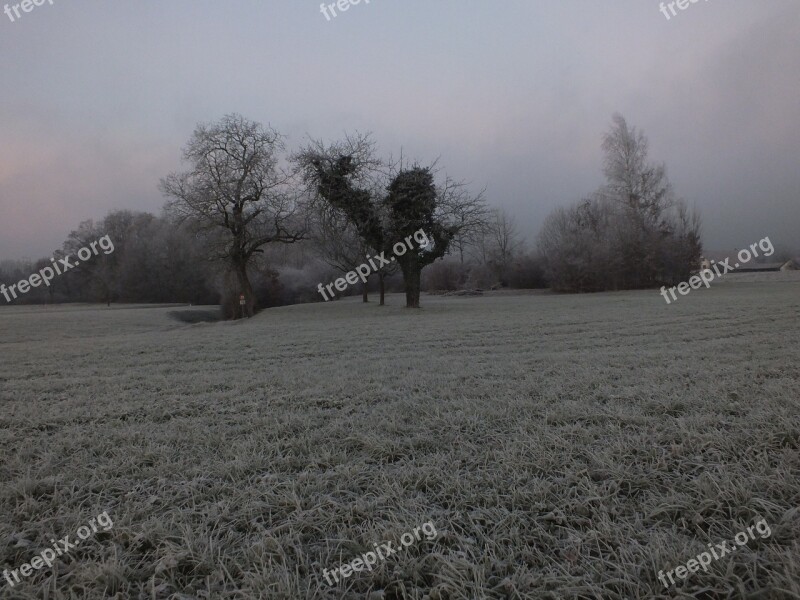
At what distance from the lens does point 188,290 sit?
3816 centimetres

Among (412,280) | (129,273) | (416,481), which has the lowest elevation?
(416,481)

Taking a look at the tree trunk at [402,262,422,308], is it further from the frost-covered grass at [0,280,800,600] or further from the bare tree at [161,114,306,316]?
the frost-covered grass at [0,280,800,600]

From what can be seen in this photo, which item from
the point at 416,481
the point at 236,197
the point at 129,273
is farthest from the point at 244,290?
the point at 129,273

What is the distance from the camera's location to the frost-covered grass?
5.06ft

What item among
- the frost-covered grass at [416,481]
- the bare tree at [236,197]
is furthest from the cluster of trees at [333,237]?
the frost-covered grass at [416,481]

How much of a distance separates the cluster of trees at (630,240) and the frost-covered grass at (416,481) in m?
30.8

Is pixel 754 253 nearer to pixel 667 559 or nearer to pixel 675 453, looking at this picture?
pixel 675 453

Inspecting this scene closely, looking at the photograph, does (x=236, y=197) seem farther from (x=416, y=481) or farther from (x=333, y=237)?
(x=416, y=481)

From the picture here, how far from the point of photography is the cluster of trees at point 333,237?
17906mm

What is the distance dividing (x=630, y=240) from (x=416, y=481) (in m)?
35.4

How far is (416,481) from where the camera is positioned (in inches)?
86.9

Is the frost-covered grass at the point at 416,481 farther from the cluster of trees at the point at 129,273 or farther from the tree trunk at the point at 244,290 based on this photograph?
the cluster of trees at the point at 129,273

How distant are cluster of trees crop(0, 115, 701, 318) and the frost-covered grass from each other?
14.2 m

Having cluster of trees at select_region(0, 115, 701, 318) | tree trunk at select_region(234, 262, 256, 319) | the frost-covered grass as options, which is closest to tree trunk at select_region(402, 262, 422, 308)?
cluster of trees at select_region(0, 115, 701, 318)
